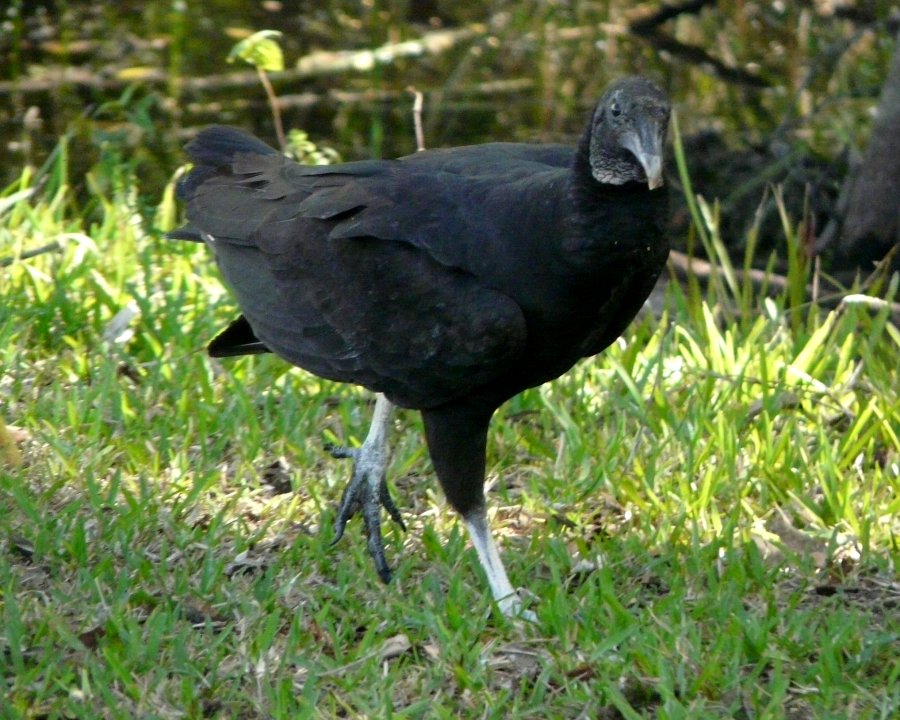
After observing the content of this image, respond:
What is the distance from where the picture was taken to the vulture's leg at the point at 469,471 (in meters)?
3.11

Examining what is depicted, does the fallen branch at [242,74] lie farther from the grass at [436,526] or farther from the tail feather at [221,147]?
the tail feather at [221,147]

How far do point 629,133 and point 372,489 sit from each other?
1200mm

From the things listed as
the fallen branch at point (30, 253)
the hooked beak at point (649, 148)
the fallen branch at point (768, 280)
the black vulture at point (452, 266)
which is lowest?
the fallen branch at point (768, 280)

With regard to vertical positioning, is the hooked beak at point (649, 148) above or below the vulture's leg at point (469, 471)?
above

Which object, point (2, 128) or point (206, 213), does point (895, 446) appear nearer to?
point (206, 213)

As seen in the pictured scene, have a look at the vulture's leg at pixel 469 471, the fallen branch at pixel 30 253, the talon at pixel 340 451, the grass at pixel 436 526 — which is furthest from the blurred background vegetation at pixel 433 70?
the vulture's leg at pixel 469 471

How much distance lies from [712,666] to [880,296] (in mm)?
2574

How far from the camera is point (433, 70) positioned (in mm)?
7707

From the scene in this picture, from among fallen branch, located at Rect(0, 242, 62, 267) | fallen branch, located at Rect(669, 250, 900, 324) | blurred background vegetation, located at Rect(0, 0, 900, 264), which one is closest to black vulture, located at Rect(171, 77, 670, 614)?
fallen branch, located at Rect(0, 242, 62, 267)

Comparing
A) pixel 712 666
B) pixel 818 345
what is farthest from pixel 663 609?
pixel 818 345

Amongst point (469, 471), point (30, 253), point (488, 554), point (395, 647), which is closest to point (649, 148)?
point (469, 471)

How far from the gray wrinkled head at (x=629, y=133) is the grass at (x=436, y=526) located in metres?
0.97

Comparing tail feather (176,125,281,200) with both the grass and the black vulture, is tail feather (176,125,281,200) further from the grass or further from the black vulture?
the grass

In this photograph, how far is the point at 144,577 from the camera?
3141 mm
